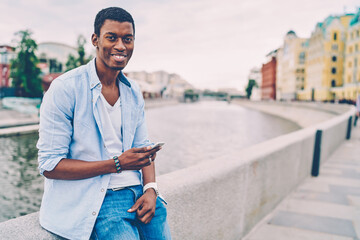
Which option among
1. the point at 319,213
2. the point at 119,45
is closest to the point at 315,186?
the point at 319,213

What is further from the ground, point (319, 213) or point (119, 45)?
point (119, 45)

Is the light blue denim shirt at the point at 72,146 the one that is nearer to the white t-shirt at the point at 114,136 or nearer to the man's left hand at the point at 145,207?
the white t-shirt at the point at 114,136

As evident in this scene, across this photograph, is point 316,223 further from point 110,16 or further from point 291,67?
point 291,67

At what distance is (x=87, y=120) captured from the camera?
5.19ft

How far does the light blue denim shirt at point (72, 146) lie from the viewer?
148 centimetres

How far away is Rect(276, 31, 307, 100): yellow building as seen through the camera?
70.5 meters

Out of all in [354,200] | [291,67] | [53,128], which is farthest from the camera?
[291,67]

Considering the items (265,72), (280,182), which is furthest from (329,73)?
(280,182)

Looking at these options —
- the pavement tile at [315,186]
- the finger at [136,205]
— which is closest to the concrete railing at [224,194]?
the finger at [136,205]

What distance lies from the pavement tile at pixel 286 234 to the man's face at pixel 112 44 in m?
2.45

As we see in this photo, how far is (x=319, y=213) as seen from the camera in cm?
404

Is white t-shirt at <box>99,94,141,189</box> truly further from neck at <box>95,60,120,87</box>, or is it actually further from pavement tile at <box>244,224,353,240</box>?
pavement tile at <box>244,224,353,240</box>

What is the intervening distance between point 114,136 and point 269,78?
3786 inches

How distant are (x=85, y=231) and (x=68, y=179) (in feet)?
0.82
